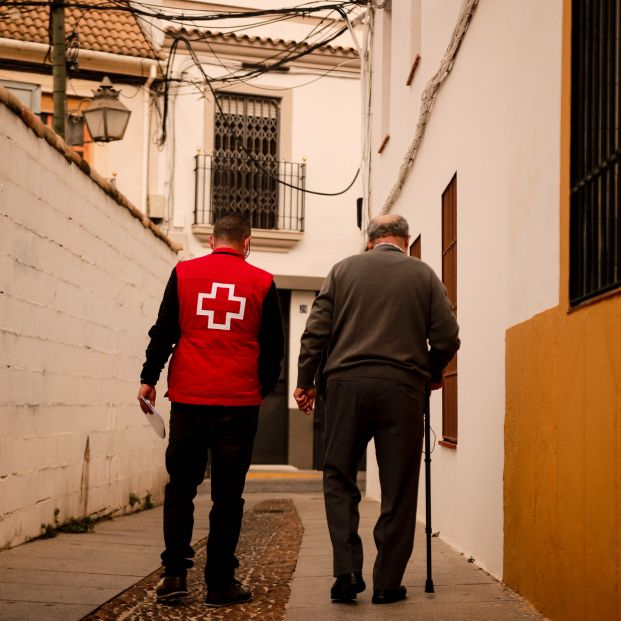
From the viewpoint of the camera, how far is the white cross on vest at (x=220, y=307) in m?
5.21

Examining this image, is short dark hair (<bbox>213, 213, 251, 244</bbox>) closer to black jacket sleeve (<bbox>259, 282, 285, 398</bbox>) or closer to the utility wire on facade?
black jacket sleeve (<bbox>259, 282, 285, 398</bbox>)

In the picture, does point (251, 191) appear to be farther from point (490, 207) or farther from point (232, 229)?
point (232, 229)

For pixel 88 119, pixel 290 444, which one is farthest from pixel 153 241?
pixel 290 444

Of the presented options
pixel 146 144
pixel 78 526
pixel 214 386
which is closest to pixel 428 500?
pixel 214 386

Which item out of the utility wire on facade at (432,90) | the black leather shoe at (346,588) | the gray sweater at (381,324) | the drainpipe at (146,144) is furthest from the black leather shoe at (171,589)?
the drainpipe at (146,144)

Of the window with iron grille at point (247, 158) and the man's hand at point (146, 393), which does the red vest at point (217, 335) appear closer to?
the man's hand at point (146, 393)

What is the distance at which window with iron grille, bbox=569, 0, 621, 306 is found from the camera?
3957mm

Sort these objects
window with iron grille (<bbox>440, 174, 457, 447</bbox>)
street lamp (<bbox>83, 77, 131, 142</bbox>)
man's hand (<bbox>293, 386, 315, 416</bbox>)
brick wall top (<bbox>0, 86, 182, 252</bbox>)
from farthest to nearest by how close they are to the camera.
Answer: street lamp (<bbox>83, 77, 131, 142</bbox>)
window with iron grille (<bbox>440, 174, 457, 447</bbox>)
brick wall top (<bbox>0, 86, 182, 252</bbox>)
man's hand (<bbox>293, 386, 315, 416</bbox>)

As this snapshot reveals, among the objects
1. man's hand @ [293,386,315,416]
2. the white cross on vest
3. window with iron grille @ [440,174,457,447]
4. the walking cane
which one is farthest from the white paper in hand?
window with iron grille @ [440,174,457,447]

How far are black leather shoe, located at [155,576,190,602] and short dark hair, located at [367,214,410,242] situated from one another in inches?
74.5

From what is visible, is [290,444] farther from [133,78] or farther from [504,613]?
[504,613]

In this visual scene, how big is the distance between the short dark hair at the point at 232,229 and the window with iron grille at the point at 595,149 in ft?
5.62

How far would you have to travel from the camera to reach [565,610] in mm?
4309

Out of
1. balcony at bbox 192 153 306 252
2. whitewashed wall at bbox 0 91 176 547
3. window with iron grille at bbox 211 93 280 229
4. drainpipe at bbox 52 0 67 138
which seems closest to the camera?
whitewashed wall at bbox 0 91 176 547
